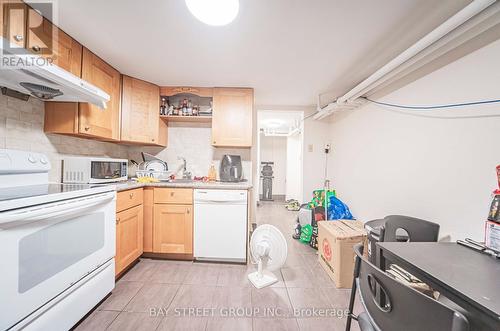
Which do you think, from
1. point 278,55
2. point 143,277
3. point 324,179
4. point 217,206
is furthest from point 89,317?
point 324,179

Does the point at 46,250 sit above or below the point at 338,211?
above

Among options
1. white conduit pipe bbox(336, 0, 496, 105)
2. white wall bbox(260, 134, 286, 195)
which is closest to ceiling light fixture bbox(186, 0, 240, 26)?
white conduit pipe bbox(336, 0, 496, 105)

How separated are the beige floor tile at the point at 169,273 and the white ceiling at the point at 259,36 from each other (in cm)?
211

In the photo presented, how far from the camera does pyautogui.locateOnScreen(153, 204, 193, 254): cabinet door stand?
2.10 m

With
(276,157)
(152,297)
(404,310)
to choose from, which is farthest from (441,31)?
(276,157)

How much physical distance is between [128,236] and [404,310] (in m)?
2.11

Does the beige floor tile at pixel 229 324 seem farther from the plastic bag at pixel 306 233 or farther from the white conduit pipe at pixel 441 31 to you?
the white conduit pipe at pixel 441 31

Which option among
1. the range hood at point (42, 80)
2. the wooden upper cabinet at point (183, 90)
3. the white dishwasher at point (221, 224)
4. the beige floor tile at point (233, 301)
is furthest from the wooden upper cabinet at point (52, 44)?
the beige floor tile at point (233, 301)

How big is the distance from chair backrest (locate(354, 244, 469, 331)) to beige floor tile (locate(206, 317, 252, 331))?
97 cm

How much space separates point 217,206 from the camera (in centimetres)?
207

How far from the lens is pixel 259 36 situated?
149 centimetres

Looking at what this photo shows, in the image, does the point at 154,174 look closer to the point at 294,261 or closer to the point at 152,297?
the point at 152,297

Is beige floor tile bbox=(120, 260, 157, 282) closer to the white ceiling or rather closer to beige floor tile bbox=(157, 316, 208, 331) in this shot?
beige floor tile bbox=(157, 316, 208, 331)

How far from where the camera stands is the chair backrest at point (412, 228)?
1.30 meters
